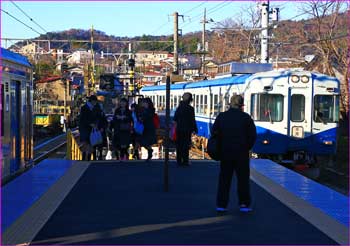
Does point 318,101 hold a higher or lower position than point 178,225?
higher

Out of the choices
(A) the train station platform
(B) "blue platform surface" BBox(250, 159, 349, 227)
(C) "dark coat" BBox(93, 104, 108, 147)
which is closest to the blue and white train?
(B) "blue platform surface" BBox(250, 159, 349, 227)

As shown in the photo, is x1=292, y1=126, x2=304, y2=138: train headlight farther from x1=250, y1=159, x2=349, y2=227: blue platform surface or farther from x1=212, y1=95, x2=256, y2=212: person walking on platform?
x1=212, y1=95, x2=256, y2=212: person walking on platform

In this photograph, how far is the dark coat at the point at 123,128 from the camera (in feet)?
49.4

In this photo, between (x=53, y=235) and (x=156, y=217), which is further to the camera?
(x=156, y=217)

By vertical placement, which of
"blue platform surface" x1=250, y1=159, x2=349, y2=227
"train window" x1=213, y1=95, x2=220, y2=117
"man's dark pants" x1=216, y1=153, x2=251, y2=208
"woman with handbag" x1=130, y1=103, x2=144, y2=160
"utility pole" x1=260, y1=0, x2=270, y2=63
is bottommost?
"blue platform surface" x1=250, y1=159, x2=349, y2=227

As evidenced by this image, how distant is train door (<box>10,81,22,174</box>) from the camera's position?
1249 centimetres

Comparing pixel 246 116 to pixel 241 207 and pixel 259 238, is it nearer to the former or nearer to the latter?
pixel 241 207

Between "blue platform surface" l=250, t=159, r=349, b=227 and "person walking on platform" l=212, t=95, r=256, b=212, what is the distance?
132cm

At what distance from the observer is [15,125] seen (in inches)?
507

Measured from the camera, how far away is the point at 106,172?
1298cm

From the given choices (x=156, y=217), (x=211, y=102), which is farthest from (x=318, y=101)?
(x=156, y=217)

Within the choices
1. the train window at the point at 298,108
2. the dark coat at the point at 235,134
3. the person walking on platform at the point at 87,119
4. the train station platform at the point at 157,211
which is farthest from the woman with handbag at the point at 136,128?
the train window at the point at 298,108

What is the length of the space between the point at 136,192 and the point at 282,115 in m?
11.6

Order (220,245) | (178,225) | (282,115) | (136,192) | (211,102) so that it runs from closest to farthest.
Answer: (220,245), (178,225), (136,192), (282,115), (211,102)
